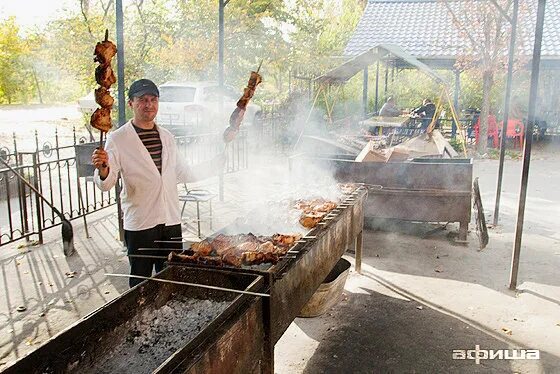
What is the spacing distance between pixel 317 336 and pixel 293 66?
18.5 m

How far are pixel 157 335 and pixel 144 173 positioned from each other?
1.54 meters

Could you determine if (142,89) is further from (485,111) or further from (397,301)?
(485,111)

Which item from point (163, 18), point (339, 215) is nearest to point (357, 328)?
point (339, 215)

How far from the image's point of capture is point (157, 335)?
2.74 m

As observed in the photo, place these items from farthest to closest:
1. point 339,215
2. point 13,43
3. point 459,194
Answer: point 13,43 < point 459,194 < point 339,215

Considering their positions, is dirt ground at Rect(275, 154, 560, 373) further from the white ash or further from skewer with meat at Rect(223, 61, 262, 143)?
skewer with meat at Rect(223, 61, 262, 143)

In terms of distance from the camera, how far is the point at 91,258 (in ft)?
21.2

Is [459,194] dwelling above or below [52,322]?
above

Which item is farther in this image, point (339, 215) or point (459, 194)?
point (459, 194)

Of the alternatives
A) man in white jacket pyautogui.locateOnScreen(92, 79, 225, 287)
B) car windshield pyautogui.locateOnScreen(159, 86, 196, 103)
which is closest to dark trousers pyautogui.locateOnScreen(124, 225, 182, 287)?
man in white jacket pyautogui.locateOnScreen(92, 79, 225, 287)

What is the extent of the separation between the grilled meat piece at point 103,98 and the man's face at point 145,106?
44 cm

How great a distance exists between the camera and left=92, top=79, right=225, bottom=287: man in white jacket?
149 inches

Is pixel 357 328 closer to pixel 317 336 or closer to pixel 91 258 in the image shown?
pixel 317 336

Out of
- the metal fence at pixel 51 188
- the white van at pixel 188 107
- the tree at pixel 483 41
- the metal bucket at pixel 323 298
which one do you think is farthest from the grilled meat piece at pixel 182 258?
the tree at pixel 483 41
